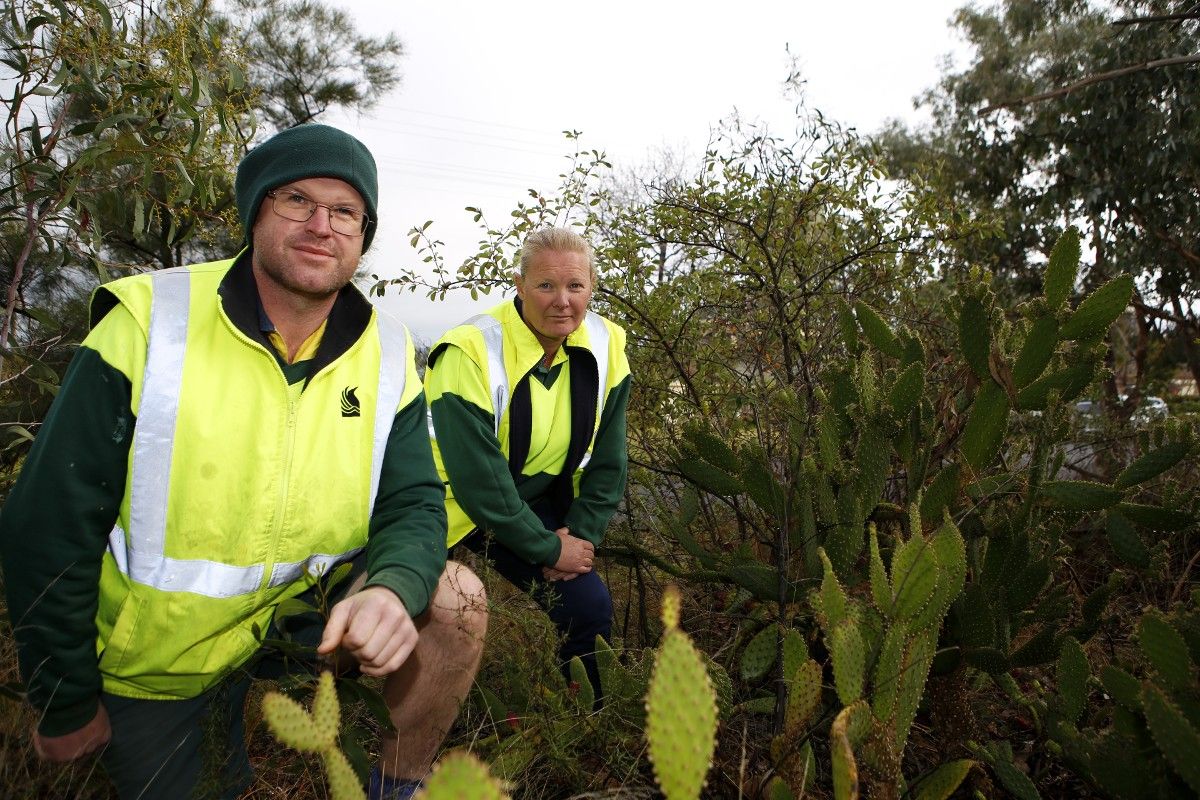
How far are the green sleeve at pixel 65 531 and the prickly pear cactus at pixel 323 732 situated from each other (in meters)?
1.06

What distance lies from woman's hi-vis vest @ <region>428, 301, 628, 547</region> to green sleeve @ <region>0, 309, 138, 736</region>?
123cm

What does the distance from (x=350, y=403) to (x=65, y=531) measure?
71 centimetres

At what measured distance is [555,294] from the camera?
10.6 feet

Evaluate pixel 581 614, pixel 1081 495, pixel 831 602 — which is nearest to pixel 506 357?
pixel 581 614

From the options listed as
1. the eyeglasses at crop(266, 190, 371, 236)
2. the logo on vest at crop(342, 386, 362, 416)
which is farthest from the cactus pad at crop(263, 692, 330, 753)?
the eyeglasses at crop(266, 190, 371, 236)

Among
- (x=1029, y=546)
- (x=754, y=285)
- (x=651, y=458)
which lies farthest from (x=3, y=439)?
(x=1029, y=546)

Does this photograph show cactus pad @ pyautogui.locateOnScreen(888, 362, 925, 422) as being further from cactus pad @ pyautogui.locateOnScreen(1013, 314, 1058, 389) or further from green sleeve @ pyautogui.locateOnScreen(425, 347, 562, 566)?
green sleeve @ pyautogui.locateOnScreen(425, 347, 562, 566)

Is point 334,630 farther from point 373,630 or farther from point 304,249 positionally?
point 304,249

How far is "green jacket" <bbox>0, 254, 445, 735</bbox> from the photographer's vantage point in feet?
5.91

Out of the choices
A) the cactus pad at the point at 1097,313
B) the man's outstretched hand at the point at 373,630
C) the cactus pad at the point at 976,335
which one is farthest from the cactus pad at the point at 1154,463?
the man's outstretched hand at the point at 373,630

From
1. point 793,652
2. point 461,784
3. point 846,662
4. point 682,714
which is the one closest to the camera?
point 461,784

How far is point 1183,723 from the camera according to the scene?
4.65 feet

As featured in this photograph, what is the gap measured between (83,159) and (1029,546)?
3123 mm

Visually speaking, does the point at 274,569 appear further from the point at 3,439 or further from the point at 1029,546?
the point at 3,439
